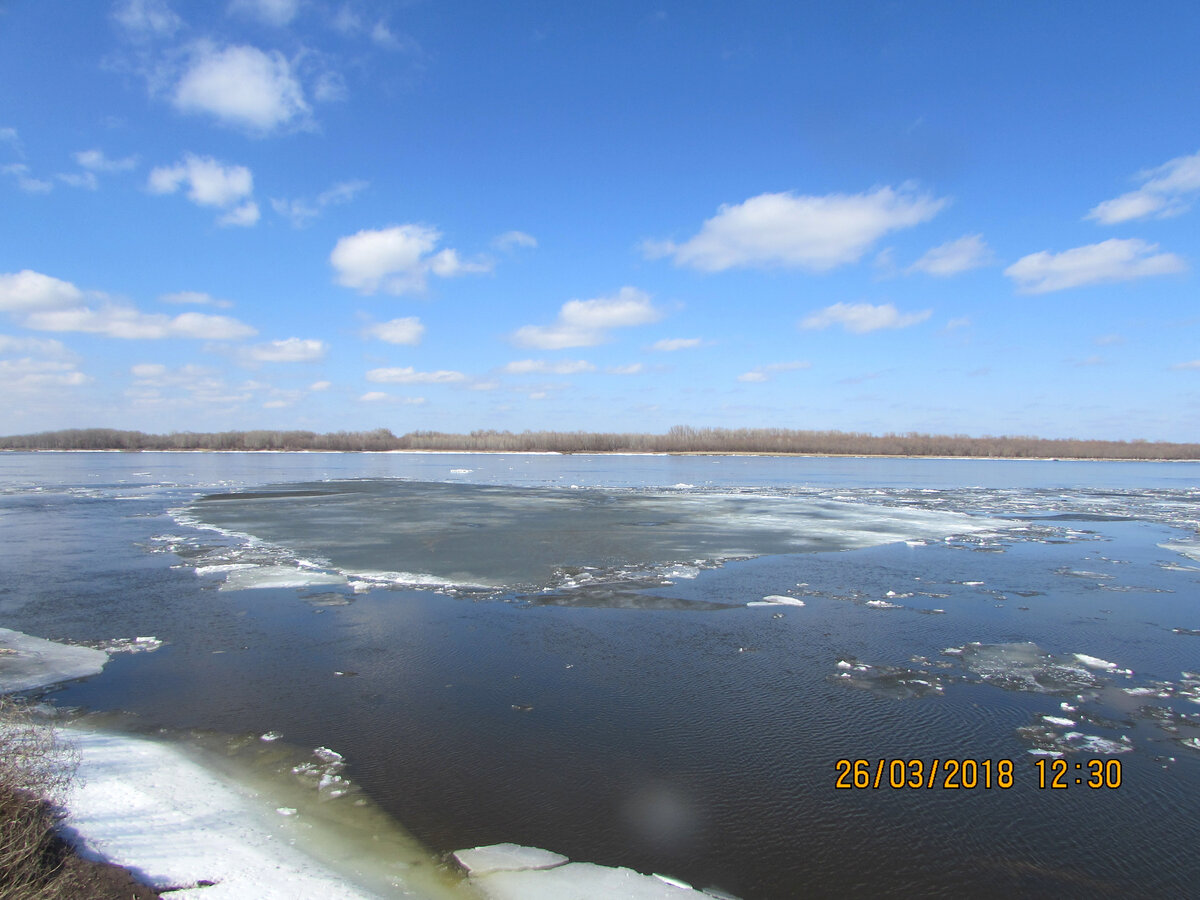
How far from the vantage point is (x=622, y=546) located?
1527cm

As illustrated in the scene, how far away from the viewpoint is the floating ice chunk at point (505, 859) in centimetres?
389

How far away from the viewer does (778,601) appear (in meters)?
10.2

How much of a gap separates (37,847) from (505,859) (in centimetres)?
236

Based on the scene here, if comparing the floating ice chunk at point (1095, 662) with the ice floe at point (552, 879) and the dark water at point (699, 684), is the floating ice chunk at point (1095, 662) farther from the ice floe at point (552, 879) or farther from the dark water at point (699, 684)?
the ice floe at point (552, 879)

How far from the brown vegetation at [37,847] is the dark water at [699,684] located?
158cm

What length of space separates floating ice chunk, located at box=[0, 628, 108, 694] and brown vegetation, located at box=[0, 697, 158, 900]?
10.5ft

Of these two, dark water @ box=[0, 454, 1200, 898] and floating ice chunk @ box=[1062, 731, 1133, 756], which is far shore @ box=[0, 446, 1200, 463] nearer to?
dark water @ box=[0, 454, 1200, 898]

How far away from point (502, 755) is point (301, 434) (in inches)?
5207

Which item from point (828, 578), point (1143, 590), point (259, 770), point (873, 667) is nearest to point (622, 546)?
point (828, 578)

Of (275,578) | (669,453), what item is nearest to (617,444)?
(669,453)

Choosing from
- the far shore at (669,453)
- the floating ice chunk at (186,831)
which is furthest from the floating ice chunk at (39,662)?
the far shore at (669,453)

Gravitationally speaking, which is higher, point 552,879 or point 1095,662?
point 1095,662
